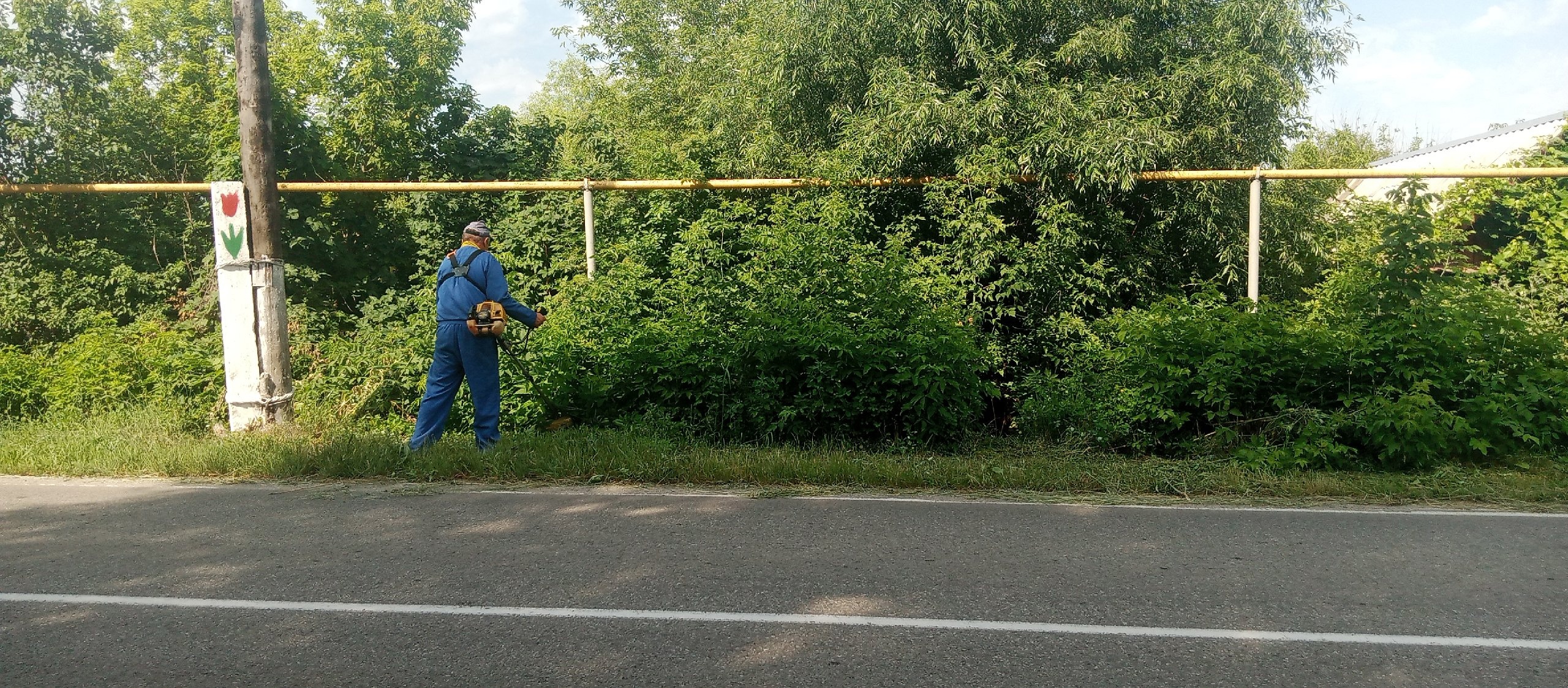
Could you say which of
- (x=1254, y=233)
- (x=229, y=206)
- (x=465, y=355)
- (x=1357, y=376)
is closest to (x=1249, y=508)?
(x=1357, y=376)

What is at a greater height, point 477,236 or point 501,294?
point 477,236

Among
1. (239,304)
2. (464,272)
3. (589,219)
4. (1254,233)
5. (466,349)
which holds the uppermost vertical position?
(589,219)

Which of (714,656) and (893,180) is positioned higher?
(893,180)

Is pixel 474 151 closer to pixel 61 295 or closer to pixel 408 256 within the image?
pixel 408 256

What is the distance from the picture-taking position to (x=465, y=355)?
788cm

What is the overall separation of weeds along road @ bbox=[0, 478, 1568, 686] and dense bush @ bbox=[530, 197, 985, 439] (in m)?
2.01

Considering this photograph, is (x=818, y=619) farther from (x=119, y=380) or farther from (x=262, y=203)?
(x=119, y=380)

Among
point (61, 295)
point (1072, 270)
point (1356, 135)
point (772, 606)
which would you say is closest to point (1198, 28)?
point (1072, 270)

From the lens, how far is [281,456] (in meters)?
7.64

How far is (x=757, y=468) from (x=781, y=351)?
155 cm

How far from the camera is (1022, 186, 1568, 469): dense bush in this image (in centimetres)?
775

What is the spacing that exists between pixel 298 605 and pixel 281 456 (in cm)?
364

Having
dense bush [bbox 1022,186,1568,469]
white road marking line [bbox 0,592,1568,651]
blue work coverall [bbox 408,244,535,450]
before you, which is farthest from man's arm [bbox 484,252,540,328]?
dense bush [bbox 1022,186,1568,469]

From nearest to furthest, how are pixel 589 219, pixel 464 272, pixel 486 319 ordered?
pixel 486 319 < pixel 464 272 < pixel 589 219
